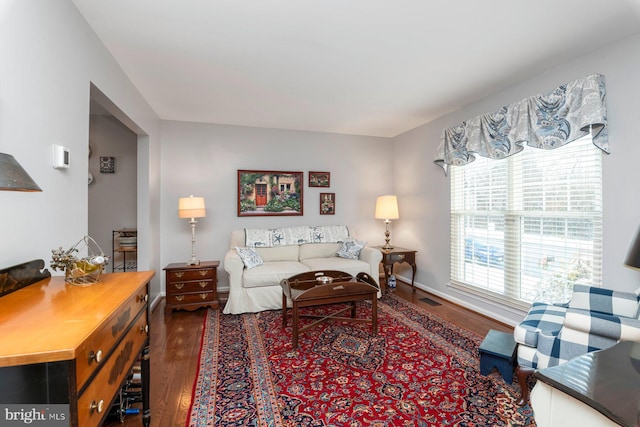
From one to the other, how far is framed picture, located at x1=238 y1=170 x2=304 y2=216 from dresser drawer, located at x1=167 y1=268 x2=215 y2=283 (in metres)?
1.13

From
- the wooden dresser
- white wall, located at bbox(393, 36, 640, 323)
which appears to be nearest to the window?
white wall, located at bbox(393, 36, 640, 323)

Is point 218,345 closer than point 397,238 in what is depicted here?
Yes

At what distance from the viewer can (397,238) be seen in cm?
515

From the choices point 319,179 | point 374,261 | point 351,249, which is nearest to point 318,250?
point 351,249

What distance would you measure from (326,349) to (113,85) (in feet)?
9.58

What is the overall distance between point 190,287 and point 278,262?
115 centimetres

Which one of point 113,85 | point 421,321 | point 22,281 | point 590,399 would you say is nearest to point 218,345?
point 22,281

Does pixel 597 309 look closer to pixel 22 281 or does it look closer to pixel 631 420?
pixel 631 420

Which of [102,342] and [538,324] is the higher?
[102,342]

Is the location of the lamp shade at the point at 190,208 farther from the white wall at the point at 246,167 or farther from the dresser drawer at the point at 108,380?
the dresser drawer at the point at 108,380

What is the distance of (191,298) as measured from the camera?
359 centimetres

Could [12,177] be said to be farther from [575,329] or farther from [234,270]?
[234,270]

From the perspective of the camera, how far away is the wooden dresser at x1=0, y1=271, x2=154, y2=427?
723mm
